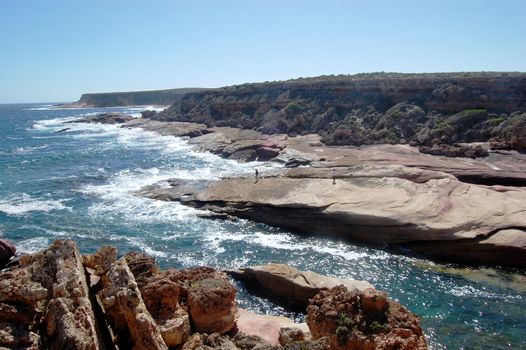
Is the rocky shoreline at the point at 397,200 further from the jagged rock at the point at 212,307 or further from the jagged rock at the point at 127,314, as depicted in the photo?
the jagged rock at the point at 127,314

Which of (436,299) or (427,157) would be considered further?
(427,157)

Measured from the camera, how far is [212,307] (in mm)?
14477

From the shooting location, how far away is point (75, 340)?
8000 mm

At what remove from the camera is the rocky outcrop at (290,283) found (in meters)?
19.6

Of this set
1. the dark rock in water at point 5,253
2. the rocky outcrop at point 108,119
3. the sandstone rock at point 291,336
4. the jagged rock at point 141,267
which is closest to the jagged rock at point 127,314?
the jagged rock at point 141,267

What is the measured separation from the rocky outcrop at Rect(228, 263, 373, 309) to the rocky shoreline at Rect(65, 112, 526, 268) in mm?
8306

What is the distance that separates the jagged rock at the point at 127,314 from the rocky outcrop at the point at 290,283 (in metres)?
10.1

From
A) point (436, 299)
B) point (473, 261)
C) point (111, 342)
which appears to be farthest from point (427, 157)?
point (111, 342)

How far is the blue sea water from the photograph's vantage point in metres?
19.5

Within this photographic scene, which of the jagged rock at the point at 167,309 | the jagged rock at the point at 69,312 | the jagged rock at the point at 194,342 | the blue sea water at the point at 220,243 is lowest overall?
the blue sea water at the point at 220,243

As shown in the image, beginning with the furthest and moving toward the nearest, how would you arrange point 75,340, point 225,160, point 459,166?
point 225,160 < point 459,166 < point 75,340

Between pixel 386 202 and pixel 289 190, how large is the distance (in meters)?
7.95

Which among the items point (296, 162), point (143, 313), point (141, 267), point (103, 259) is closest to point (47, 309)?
point (143, 313)

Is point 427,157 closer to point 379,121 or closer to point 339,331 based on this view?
point 379,121
